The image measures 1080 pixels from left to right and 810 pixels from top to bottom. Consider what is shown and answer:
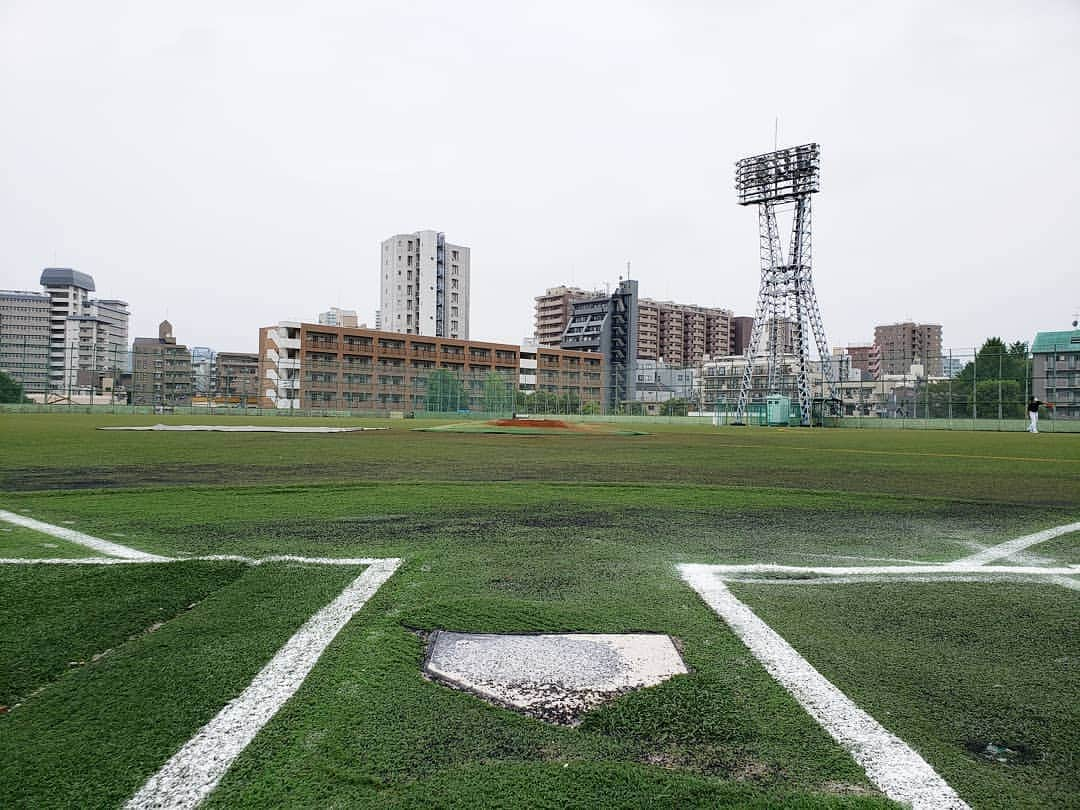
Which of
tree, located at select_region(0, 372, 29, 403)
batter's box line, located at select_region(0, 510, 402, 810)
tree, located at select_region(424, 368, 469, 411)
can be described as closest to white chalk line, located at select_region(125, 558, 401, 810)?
batter's box line, located at select_region(0, 510, 402, 810)

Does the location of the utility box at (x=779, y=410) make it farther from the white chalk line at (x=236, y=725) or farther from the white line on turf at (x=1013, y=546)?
the white chalk line at (x=236, y=725)

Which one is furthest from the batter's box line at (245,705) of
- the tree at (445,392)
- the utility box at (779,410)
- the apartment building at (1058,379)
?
the tree at (445,392)

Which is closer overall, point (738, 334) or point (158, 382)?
point (158, 382)

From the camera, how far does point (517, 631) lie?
8.05 ft

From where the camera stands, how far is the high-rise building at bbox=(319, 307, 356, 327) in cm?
9150

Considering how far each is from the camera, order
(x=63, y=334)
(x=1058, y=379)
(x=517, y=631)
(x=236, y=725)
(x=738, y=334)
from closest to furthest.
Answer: (x=236, y=725), (x=517, y=631), (x=1058, y=379), (x=63, y=334), (x=738, y=334)

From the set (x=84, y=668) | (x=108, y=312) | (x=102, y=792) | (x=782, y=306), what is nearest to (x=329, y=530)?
(x=84, y=668)

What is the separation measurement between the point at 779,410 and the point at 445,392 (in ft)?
73.1

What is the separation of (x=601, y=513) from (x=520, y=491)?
4.61ft

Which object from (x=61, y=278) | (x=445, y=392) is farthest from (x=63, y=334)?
(x=445, y=392)

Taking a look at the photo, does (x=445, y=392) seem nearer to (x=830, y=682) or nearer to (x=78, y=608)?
(x=78, y=608)

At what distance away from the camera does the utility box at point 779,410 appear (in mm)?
38688

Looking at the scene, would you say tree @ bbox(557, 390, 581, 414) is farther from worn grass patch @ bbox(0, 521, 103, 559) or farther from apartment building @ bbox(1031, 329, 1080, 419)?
worn grass patch @ bbox(0, 521, 103, 559)

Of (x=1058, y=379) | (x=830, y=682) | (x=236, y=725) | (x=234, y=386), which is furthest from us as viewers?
(x=234, y=386)
